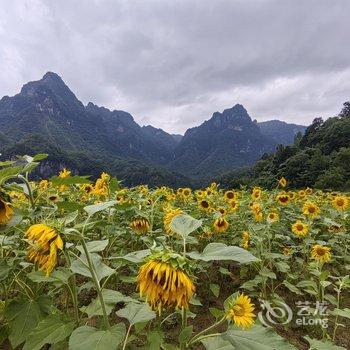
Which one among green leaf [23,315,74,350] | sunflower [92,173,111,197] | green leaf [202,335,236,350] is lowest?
green leaf [202,335,236,350]

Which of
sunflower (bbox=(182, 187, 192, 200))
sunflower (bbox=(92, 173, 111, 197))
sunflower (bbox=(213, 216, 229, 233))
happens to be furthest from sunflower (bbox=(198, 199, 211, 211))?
sunflower (bbox=(182, 187, 192, 200))

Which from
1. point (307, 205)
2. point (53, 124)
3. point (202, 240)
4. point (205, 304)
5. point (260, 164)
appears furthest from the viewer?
point (53, 124)

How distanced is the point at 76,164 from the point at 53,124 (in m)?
75.0

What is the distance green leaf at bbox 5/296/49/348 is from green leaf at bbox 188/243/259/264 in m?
0.76

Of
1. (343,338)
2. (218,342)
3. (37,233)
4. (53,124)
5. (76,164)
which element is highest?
(53,124)

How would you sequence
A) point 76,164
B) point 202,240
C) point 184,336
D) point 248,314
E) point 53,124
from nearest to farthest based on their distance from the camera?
point 184,336
point 248,314
point 202,240
point 76,164
point 53,124

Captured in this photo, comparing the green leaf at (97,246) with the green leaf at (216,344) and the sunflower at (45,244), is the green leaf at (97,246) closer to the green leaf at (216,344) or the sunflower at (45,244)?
the sunflower at (45,244)

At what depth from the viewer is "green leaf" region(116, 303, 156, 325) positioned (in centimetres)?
150

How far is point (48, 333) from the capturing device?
141 centimetres

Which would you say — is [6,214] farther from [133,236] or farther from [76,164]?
[76,164]

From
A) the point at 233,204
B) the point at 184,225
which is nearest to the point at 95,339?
the point at 184,225

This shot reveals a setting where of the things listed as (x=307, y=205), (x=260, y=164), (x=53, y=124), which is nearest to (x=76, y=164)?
(x=260, y=164)

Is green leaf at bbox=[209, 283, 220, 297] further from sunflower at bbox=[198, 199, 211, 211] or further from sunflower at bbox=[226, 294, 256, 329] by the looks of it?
sunflower at bbox=[198, 199, 211, 211]

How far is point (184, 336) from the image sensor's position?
4.58 ft
